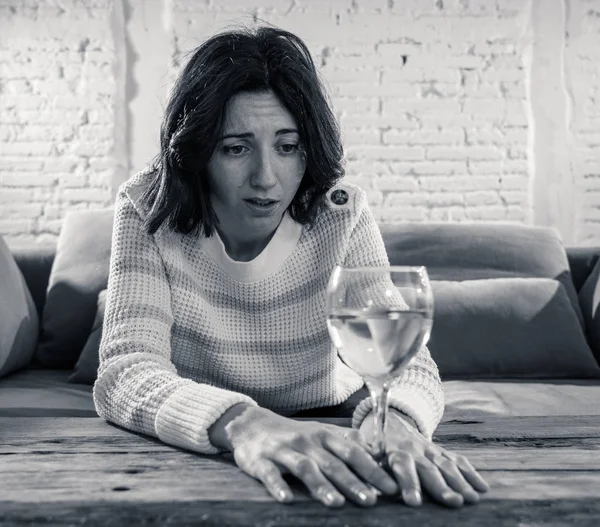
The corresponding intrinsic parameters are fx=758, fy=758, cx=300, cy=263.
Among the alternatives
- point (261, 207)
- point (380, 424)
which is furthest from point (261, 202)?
point (380, 424)

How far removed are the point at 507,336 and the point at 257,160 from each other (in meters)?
1.19

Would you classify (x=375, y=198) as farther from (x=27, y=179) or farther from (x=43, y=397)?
(x=43, y=397)

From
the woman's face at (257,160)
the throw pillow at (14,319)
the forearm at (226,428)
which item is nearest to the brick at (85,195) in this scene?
the throw pillow at (14,319)

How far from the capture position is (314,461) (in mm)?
688

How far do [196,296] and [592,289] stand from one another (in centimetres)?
155

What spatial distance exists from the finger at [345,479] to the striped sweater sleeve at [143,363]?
0.20 metres

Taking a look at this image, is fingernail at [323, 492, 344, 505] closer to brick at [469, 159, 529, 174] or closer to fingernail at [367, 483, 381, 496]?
fingernail at [367, 483, 381, 496]

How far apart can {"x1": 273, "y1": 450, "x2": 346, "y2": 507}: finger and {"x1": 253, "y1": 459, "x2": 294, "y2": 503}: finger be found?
12 mm

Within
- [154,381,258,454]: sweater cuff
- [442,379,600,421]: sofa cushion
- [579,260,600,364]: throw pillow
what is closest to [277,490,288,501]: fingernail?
[154,381,258,454]: sweater cuff

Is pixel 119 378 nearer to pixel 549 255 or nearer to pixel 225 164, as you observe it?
pixel 225 164

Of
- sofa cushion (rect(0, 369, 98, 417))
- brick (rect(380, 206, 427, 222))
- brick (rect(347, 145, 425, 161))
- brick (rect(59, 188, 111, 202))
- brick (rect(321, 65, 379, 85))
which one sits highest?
brick (rect(321, 65, 379, 85))

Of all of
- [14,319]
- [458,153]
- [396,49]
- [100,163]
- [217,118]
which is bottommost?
[14,319]

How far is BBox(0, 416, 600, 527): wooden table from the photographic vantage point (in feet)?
1.98

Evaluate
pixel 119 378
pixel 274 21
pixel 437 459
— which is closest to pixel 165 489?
pixel 437 459
